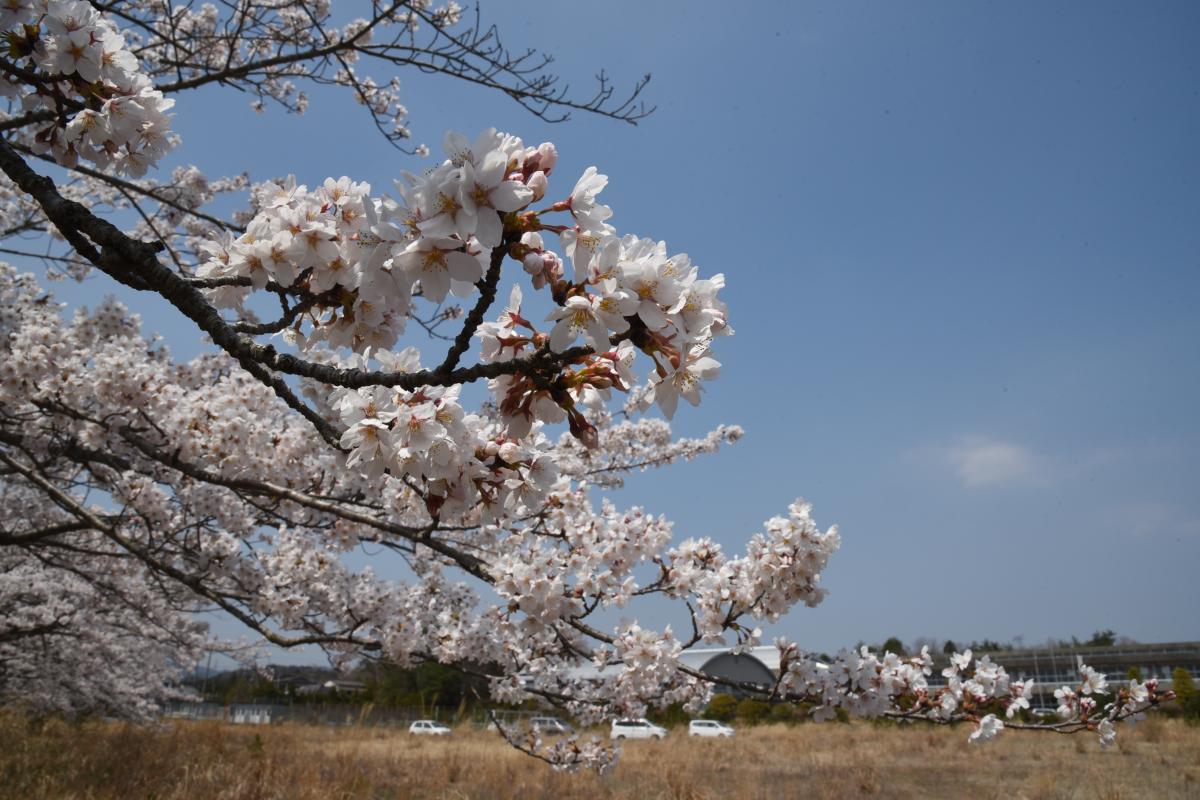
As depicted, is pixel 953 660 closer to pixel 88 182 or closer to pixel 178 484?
pixel 178 484

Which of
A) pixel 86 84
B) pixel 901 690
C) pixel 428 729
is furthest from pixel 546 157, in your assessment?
pixel 428 729

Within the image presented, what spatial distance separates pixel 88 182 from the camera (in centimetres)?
693

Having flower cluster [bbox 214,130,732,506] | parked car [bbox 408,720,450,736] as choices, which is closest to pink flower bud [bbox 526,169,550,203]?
flower cluster [bbox 214,130,732,506]

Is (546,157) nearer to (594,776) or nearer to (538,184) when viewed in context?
(538,184)

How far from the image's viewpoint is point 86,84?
1769 mm

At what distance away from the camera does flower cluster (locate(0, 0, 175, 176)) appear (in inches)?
66.7

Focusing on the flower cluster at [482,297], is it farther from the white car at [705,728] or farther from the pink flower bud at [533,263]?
the white car at [705,728]

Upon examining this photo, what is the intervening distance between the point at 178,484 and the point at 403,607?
1920 millimetres

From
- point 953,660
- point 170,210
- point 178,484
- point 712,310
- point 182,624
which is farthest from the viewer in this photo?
point 182,624

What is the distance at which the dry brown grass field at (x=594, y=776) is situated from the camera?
239 inches

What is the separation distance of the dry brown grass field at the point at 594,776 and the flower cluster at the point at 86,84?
512 cm

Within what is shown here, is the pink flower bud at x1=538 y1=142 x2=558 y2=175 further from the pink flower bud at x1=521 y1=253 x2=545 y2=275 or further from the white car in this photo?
the white car

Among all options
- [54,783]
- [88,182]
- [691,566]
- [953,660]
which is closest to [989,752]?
[953,660]

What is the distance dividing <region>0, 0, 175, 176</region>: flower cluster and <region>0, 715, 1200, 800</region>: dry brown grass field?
5.12m
